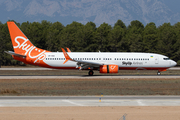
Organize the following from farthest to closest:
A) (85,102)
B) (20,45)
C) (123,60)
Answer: (20,45) < (123,60) < (85,102)

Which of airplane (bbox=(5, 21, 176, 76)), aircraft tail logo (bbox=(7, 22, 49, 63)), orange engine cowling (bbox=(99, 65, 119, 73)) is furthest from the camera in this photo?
aircraft tail logo (bbox=(7, 22, 49, 63))

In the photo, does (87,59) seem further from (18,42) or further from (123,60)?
(18,42)

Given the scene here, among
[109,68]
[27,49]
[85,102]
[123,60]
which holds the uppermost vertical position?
[27,49]

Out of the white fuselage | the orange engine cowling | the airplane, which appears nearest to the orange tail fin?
the airplane

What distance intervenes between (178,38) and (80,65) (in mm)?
57946

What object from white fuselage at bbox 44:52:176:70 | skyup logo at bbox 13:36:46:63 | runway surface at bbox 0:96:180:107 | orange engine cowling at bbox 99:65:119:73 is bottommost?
runway surface at bbox 0:96:180:107

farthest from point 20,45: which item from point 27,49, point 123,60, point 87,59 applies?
point 123,60

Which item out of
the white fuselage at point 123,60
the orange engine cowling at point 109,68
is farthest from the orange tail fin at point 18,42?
the orange engine cowling at point 109,68

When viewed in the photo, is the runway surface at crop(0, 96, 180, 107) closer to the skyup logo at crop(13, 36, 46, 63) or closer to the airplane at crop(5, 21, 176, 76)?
the airplane at crop(5, 21, 176, 76)

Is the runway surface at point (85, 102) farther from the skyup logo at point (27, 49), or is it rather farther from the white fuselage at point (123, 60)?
the skyup logo at point (27, 49)

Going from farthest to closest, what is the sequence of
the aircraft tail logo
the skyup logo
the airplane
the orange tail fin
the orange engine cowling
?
the orange tail fin
the aircraft tail logo
the skyup logo
the airplane
the orange engine cowling

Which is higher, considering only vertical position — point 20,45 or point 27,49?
point 20,45

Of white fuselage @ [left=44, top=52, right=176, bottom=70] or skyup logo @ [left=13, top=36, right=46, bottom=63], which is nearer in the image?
white fuselage @ [left=44, top=52, right=176, bottom=70]
